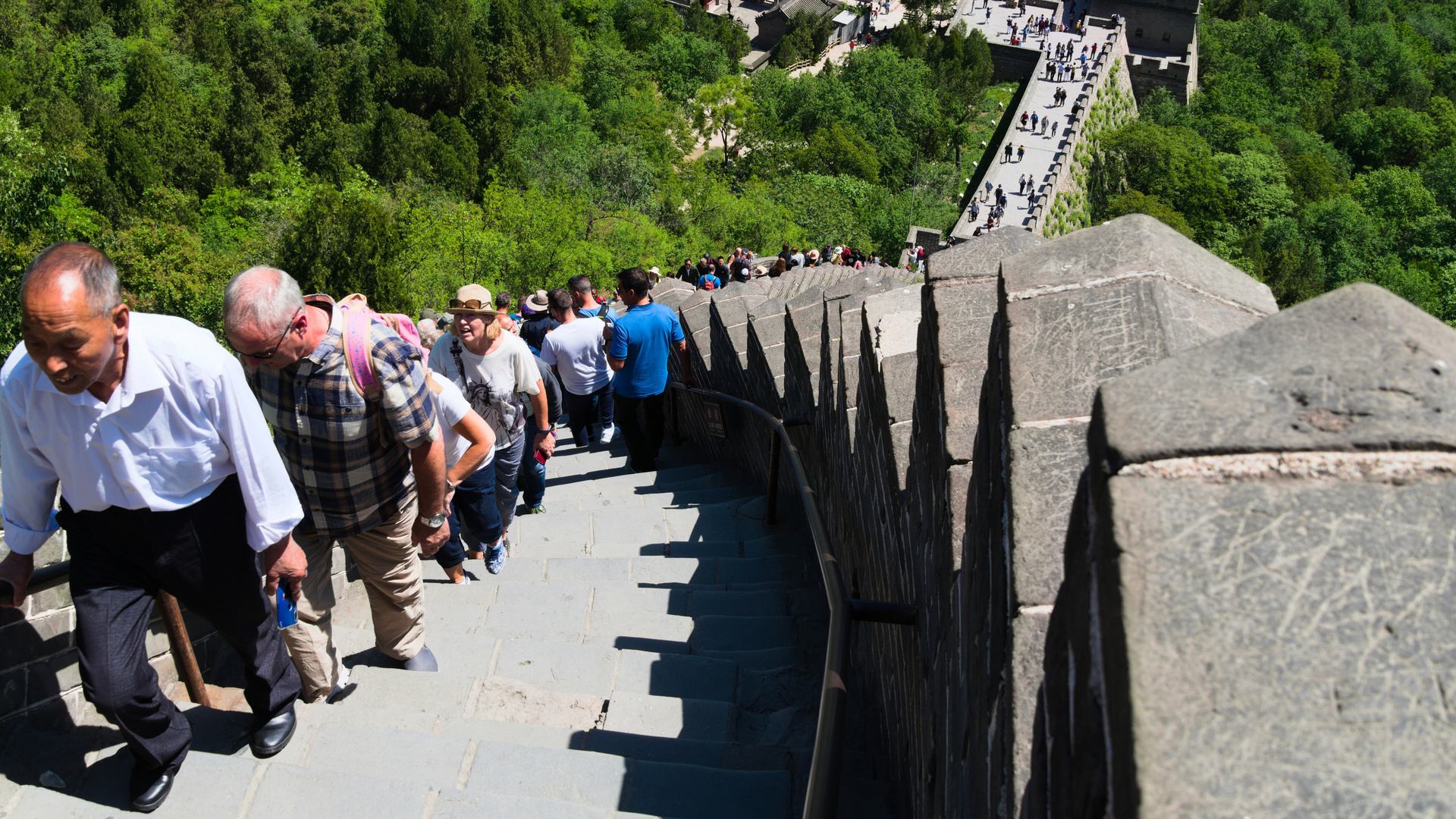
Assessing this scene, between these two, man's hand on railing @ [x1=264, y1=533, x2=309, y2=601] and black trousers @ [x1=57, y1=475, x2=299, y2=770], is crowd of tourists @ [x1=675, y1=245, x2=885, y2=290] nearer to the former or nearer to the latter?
man's hand on railing @ [x1=264, y1=533, x2=309, y2=601]

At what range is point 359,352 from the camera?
276 centimetres

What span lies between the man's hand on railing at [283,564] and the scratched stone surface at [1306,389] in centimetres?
240

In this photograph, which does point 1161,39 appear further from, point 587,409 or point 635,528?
point 635,528

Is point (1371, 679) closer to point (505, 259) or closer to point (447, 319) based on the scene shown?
point (447, 319)

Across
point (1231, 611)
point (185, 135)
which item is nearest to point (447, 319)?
point (1231, 611)

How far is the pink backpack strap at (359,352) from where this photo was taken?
275cm

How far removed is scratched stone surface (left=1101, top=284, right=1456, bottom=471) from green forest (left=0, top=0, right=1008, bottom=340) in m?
24.1

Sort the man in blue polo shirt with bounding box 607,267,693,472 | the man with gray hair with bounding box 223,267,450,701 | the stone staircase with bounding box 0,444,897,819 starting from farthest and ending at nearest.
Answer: the man in blue polo shirt with bounding box 607,267,693,472, the man with gray hair with bounding box 223,267,450,701, the stone staircase with bounding box 0,444,897,819

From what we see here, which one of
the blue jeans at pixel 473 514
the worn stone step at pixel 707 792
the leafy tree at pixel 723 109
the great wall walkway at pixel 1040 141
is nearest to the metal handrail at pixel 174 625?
the blue jeans at pixel 473 514

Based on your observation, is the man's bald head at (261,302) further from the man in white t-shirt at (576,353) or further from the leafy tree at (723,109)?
the leafy tree at (723,109)

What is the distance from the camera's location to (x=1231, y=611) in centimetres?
63

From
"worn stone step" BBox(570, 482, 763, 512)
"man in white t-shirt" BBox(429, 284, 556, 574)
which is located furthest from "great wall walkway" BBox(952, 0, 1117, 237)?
"man in white t-shirt" BBox(429, 284, 556, 574)

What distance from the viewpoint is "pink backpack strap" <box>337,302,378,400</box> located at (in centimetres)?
275

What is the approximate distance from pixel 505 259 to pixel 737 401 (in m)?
26.2
